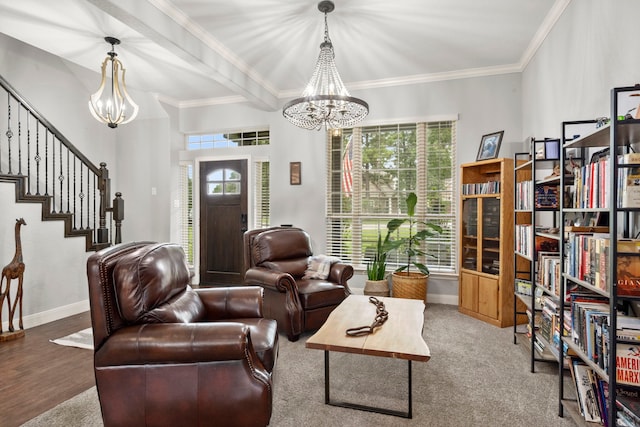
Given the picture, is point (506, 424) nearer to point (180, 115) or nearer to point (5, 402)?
point (5, 402)

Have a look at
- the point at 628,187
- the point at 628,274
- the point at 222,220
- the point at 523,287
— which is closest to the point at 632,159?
the point at 628,187

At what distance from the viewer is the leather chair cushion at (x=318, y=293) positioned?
334 centimetres

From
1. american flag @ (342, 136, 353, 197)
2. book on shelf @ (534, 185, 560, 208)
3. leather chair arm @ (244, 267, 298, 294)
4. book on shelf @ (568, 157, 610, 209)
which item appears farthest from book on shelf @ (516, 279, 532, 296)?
american flag @ (342, 136, 353, 197)

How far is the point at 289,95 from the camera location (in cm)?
523

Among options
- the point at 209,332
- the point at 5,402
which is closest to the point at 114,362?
the point at 209,332

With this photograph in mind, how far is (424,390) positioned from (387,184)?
2.94 metres

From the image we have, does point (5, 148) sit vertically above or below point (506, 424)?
above

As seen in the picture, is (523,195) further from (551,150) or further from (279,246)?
(279,246)

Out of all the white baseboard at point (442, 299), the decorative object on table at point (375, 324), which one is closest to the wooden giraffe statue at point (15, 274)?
the decorative object on table at point (375, 324)

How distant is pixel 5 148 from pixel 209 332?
408 centimetres

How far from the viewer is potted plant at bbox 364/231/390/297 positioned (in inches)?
172

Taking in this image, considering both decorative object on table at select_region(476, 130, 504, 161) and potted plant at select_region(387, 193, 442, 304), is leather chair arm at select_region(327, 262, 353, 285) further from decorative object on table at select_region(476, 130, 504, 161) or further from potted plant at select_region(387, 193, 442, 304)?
decorative object on table at select_region(476, 130, 504, 161)

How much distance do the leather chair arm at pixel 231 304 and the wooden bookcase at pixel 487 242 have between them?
2.62 meters

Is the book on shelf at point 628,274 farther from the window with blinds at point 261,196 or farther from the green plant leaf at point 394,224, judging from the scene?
the window with blinds at point 261,196
